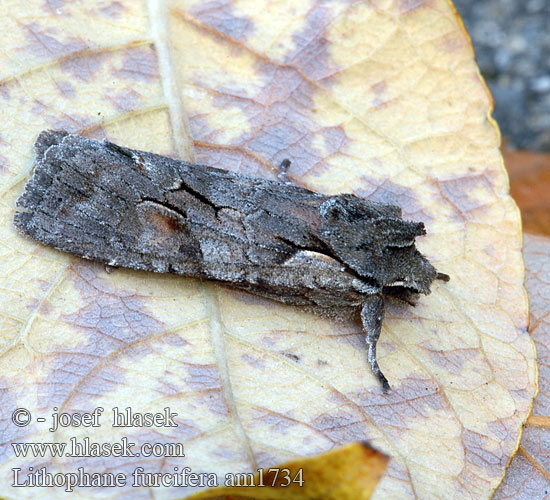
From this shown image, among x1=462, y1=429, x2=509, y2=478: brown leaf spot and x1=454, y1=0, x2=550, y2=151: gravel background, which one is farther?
x1=454, y1=0, x2=550, y2=151: gravel background

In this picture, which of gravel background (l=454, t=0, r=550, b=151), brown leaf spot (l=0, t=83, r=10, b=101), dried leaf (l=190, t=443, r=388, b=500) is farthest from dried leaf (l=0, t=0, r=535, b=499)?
gravel background (l=454, t=0, r=550, b=151)

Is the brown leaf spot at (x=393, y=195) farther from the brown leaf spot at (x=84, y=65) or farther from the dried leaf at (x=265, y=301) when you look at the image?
the brown leaf spot at (x=84, y=65)

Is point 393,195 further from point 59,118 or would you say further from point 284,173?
point 59,118

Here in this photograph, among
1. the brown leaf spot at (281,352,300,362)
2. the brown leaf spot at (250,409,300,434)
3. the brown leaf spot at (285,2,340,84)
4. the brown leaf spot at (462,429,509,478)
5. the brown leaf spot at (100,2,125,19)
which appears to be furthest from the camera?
the brown leaf spot at (285,2,340,84)

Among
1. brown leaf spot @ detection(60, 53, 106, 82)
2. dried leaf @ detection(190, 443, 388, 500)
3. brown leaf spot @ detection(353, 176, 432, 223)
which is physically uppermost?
brown leaf spot @ detection(60, 53, 106, 82)

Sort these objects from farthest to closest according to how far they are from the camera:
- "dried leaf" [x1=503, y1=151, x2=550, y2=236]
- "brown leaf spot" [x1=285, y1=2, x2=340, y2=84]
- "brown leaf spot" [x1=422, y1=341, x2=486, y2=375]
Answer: "dried leaf" [x1=503, y1=151, x2=550, y2=236] → "brown leaf spot" [x1=285, y1=2, x2=340, y2=84] → "brown leaf spot" [x1=422, y1=341, x2=486, y2=375]

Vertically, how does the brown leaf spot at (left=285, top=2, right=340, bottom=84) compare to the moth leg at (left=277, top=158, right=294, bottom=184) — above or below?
above

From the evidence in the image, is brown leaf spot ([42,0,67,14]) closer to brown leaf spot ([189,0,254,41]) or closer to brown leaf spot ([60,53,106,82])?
brown leaf spot ([60,53,106,82])

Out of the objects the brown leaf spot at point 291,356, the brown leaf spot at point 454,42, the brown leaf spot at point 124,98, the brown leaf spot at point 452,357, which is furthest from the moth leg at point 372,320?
the brown leaf spot at point 124,98
